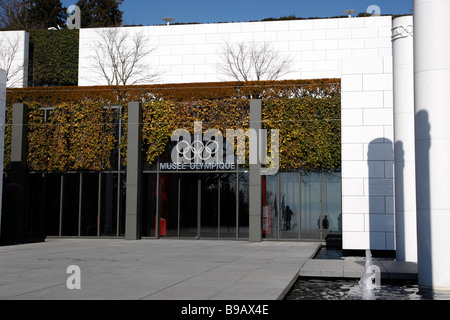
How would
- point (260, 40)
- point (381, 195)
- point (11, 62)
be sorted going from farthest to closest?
1. point (11, 62)
2. point (260, 40)
3. point (381, 195)

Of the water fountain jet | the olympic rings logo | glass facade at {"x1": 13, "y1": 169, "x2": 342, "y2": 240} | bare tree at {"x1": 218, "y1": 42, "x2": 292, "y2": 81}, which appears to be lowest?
the water fountain jet

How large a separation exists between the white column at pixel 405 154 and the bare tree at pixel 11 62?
26.5m

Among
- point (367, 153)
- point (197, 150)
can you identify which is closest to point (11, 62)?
point (197, 150)

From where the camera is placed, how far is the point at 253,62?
32.2 metres

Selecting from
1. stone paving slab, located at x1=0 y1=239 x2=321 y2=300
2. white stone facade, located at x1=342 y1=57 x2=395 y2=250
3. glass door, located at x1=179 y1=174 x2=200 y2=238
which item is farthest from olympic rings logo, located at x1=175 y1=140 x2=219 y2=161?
white stone facade, located at x1=342 y1=57 x2=395 y2=250

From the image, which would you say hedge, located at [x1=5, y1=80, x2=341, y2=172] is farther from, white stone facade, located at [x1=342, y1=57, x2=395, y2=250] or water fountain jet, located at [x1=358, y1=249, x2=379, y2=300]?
water fountain jet, located at [x1=358, y1=249, x2=379, y2=300]

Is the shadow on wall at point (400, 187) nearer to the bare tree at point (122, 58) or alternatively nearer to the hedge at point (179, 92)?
the hedge at point (179, 92)

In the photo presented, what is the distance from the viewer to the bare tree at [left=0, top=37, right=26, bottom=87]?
113 feet

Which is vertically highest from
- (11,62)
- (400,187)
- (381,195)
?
(11,62)

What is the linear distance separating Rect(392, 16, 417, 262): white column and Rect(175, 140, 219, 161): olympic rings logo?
36.2 ft

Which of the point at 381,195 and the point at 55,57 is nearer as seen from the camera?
the point at 381,195

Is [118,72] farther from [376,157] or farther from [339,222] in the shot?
[376,157]

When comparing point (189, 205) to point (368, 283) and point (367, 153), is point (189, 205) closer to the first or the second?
point (367, 153)

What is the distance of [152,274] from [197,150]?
13858mm
